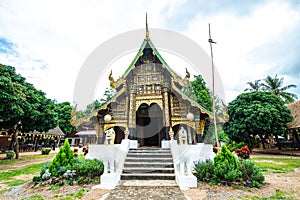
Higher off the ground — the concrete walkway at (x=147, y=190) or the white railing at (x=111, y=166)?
the white railing at (x=111, y=166)

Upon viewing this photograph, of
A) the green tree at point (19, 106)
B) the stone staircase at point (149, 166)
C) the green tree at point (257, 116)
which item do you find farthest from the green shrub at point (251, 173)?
the green tree at point (19, 106)

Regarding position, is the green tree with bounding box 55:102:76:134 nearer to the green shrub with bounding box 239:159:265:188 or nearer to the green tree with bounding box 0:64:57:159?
the green tree with bounding box 0:64:57:159

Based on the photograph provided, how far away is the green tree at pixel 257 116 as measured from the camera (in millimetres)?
14617

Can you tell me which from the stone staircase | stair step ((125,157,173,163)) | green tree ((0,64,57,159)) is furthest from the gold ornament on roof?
green tree ((0,64,57,159))

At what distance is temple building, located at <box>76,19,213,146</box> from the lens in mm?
8781

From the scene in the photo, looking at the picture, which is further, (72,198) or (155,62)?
(155,62)

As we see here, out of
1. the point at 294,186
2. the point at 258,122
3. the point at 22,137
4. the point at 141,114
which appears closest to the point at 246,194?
the point at 294,186

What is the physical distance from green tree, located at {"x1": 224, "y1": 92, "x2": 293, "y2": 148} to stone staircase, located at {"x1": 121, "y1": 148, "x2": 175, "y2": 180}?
38.0 feet

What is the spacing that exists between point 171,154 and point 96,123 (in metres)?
4.86

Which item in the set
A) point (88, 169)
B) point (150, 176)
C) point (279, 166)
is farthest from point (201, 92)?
point (88, 169)

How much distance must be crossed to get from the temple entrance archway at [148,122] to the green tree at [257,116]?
9.57 meters

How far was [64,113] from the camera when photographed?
34844 mm

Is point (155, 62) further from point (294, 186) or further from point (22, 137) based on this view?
point (22, 137)

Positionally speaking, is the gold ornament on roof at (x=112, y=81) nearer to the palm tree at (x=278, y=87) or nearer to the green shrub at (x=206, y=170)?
the green shrub at (x=206, y=170)
